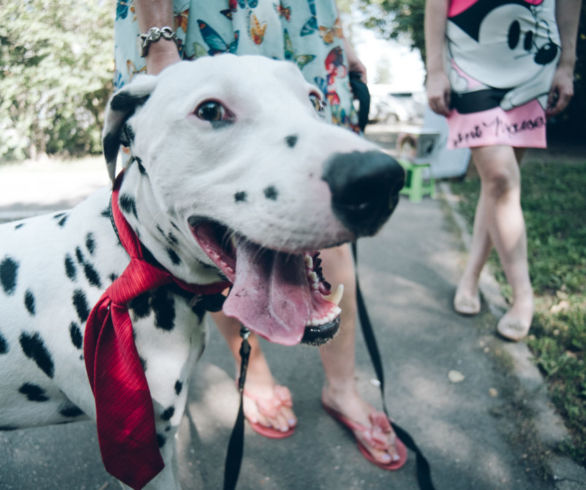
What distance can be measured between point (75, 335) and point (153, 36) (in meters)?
1.08

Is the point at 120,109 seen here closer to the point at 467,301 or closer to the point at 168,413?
the point at 168,413

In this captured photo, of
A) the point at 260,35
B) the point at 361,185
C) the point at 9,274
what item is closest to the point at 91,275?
the point at 9,274

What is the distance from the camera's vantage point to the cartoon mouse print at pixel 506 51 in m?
2.57

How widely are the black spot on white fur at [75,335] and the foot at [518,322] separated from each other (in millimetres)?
2538

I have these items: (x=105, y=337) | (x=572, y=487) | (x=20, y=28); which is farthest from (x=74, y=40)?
(x=572, y=487)

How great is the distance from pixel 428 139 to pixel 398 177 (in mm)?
6574

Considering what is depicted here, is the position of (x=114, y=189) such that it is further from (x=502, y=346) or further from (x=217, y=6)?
(x=502, y=346)

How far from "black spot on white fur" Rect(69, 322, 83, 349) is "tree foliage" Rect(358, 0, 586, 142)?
36.5ft

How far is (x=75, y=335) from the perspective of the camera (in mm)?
1418

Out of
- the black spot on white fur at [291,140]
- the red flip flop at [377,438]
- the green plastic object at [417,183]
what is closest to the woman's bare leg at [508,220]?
the red flip flop at [377,438]

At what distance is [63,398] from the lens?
155 centimetres

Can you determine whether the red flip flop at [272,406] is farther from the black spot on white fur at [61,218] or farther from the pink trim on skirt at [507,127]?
the pink trim on skirt at [507,127]

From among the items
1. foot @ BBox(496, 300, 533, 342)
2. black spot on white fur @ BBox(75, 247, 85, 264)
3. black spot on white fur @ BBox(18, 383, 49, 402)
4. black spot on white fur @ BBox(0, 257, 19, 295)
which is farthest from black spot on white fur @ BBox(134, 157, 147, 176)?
foot @ BBox(496, 300, 533, 342)

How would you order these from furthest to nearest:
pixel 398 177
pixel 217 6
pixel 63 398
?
1. pixel 217 6
2. pixel 63 398
3. pixel 398 177
